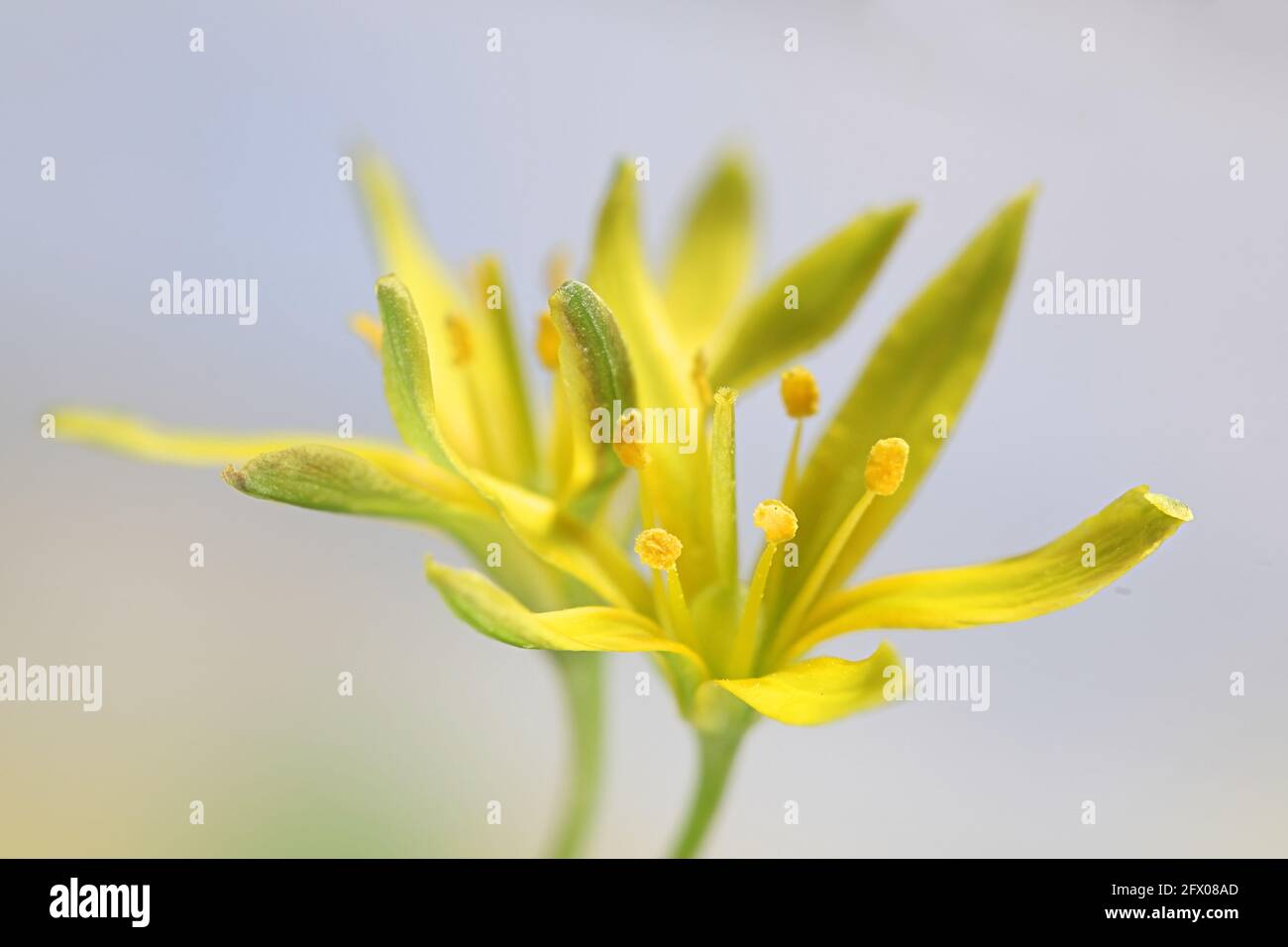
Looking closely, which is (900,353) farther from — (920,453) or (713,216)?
(713,216)

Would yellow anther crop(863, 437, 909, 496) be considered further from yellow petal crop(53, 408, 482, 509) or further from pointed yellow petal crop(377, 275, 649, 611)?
yellow petal crop(53, 408, 482, 509)

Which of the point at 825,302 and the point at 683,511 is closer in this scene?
the point at 683,511

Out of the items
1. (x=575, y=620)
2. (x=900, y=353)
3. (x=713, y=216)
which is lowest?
(x=575, y=620)

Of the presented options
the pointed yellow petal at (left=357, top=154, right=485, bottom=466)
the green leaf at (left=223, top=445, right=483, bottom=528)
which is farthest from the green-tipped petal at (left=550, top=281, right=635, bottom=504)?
the pointed yellow petal at (left=357, top=154, right=485, bottom=466)
